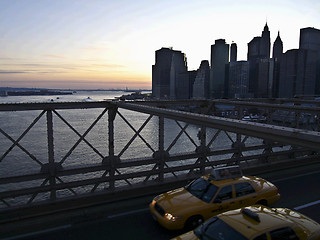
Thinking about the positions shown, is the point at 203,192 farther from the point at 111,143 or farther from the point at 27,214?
the point at 27,214

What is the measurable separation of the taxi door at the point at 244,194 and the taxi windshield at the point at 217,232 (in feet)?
7.42

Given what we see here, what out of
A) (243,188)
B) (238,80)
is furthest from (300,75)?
(243,188)

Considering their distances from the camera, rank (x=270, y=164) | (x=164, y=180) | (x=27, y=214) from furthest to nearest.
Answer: (x=270, y=164)
(x=164, y=180)
(x=27, y=214)

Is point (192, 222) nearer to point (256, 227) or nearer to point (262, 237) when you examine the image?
point (256, 227)

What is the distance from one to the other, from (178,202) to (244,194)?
6.47 ft

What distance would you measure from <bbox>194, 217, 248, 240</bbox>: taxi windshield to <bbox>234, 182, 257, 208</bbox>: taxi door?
2.26 m

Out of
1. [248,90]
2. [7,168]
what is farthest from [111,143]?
[248,90]

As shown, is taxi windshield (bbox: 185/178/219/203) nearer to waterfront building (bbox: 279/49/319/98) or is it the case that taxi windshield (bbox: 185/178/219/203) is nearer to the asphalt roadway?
the asphalt roadway

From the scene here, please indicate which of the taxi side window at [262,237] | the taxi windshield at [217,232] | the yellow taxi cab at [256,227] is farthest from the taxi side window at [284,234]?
the taxi windshield at [217,232]

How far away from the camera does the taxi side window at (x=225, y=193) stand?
7.15m

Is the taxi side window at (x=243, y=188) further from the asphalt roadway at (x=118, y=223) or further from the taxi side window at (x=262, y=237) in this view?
the taxi side window at (x=262, y=237)

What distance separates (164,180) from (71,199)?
3214mm

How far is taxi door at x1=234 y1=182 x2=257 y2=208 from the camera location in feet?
24.2

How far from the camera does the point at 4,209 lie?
23.1ft
